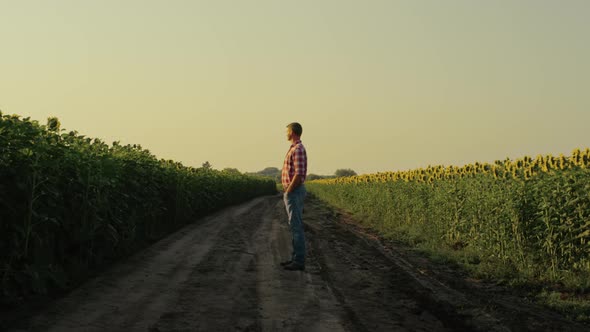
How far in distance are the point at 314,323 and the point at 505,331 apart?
2.13 meters

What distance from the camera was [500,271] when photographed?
31.6ft

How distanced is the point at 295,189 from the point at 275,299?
2.78 meters

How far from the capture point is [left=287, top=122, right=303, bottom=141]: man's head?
912 centimetres

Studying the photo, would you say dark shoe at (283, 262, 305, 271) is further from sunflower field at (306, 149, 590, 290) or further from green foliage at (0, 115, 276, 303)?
sunflower field at (306, 149, 590, 290)

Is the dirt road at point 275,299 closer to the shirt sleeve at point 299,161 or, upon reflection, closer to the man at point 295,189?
the man at point 295,189

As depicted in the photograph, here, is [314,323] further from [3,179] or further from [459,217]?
[459,217]

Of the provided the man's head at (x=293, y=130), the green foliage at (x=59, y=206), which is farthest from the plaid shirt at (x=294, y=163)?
the green foliage at (x=59, y=206)

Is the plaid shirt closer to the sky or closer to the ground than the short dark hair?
closer to the ground

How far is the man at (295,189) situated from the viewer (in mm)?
8797

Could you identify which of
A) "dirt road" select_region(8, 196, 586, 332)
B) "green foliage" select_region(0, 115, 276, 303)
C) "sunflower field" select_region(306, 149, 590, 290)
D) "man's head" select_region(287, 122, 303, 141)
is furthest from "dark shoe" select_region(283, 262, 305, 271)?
"sunflower field" select_region(306, 149, 590, 290)

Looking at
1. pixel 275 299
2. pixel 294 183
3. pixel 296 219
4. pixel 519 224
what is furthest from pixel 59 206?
pixel 519 224

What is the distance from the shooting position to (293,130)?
9133mm

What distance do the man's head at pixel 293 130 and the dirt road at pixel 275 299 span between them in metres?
2.28

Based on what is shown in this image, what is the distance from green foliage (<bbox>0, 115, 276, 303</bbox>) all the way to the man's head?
3.27 meters
